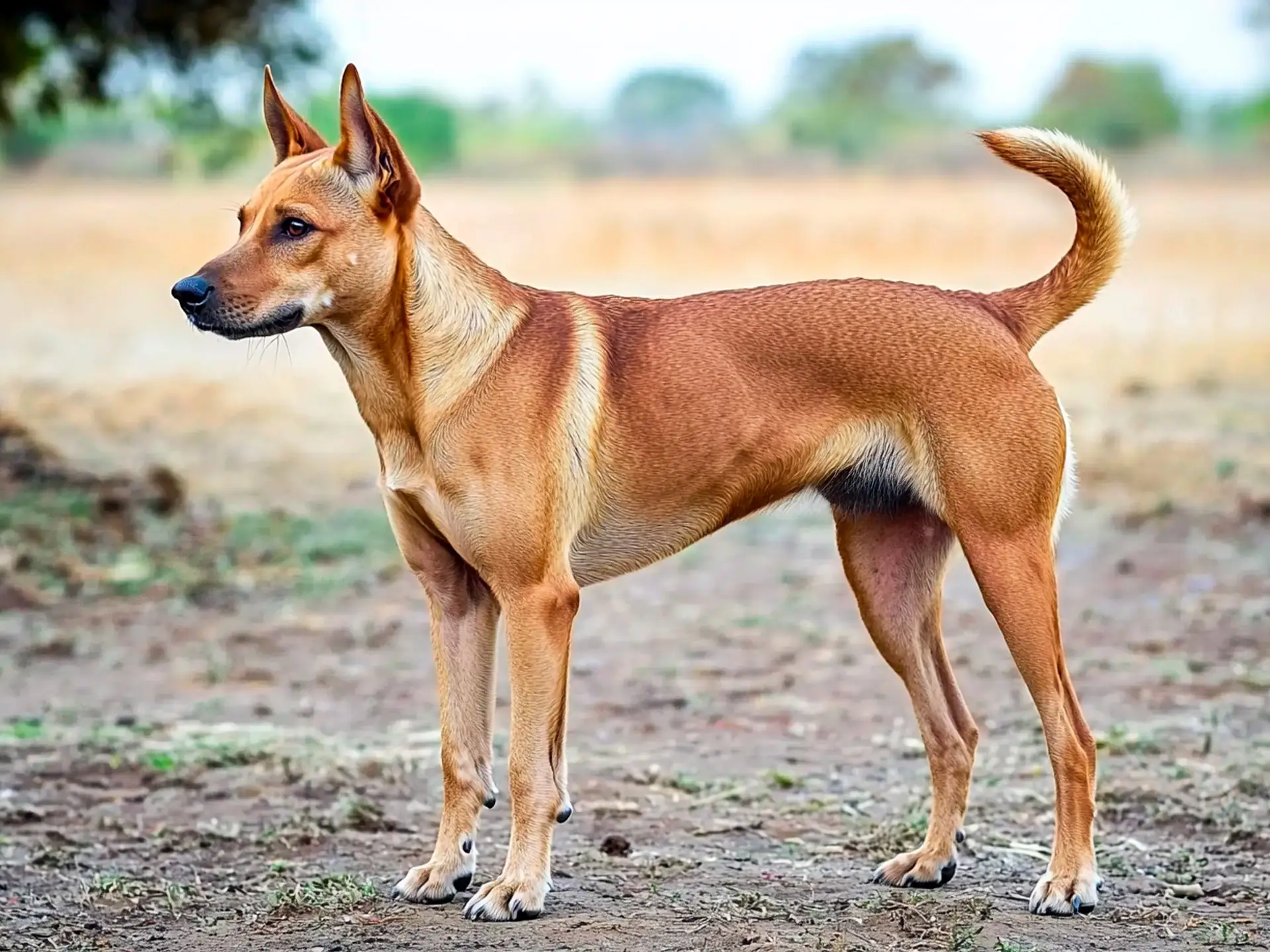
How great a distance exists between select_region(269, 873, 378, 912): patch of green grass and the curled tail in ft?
8.46

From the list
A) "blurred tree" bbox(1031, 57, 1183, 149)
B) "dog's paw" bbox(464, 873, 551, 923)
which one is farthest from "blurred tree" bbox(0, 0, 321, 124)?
"blurred tree" bbox(1031, 57, 1183, 149)

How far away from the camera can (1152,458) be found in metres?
13.4

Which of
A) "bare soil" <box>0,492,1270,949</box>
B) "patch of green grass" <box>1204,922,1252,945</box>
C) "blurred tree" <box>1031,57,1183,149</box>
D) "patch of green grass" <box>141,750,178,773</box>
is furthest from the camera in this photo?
"blurred tree" <box>1031,57,1183,149</box>

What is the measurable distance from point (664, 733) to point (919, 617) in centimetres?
212

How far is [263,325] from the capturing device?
498cm

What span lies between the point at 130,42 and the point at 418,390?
27.9ft

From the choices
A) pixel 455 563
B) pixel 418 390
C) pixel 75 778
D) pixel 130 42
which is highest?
pixel 130 42

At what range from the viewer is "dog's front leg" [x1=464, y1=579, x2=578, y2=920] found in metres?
5.05

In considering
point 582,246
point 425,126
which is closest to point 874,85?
point 425,126

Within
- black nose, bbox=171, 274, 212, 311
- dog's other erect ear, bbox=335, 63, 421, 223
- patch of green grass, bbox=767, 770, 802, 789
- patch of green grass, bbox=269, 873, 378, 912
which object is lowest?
patch of green grass, bbox=767, 770, 802, 789

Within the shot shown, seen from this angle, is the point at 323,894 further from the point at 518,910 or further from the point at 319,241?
the point at 319,241

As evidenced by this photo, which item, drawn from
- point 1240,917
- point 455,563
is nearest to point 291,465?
point 455,563

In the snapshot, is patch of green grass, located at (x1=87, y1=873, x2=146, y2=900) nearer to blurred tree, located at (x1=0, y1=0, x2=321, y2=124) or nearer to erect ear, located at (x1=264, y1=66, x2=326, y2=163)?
erect ear, located at (x1=264, y1=66, x2=326, y2=163)

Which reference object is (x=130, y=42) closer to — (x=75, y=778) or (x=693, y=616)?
(x=693, y=616)
